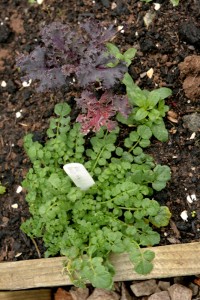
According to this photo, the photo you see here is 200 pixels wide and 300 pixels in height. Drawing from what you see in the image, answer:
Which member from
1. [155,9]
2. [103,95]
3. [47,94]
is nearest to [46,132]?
[47,94]

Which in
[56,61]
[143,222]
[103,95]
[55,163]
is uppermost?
[56,61]

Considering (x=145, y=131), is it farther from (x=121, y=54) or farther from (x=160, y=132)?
(x=121, y=54)

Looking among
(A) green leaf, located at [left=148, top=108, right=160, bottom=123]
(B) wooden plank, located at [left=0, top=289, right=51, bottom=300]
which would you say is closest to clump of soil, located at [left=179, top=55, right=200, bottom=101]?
(A) green leaf, located at [left=148, top=108, right=160, bottom=123]

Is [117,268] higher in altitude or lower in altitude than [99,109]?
lower

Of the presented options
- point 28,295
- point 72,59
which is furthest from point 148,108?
point 28,295

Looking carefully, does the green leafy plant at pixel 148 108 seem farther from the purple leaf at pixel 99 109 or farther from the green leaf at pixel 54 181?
the green leaf at pixel 54 181

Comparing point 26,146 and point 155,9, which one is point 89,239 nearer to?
point 26,146
